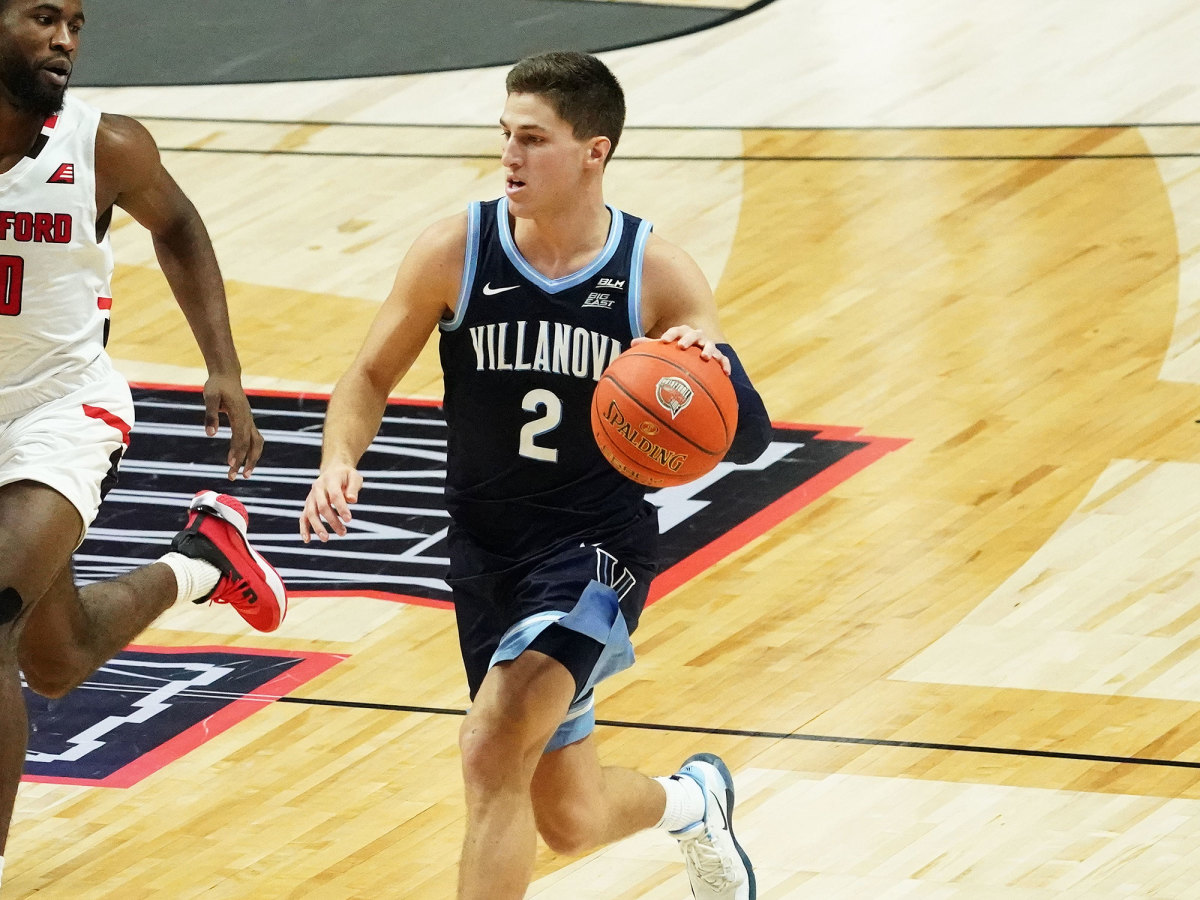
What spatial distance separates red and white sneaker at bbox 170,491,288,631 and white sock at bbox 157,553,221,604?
24 millimetres

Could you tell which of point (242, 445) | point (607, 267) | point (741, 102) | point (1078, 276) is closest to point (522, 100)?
point (607, 267)

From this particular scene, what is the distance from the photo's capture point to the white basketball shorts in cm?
511

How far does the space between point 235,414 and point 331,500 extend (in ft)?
3.66

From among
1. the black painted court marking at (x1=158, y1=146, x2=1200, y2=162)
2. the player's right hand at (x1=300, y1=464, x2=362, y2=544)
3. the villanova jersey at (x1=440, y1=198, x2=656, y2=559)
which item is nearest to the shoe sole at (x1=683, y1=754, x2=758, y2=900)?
the villanova jersey at (x1=440, y1=198, x2=656, y2=559)

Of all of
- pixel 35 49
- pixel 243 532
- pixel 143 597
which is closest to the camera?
pixel 35 49

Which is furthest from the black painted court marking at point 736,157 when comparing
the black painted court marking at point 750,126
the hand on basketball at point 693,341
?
the hand on basketball at point 693,341

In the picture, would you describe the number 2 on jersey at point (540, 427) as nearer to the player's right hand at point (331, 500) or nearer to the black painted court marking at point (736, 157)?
the player's right hand at point (331, 500)

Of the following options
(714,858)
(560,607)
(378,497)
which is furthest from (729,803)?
(378,497)

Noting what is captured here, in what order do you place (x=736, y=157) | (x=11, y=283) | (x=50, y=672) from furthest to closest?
(x=736, y=157) → (x=50, y=672) → (x=11, y=283)

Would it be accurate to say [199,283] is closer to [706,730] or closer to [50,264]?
[50,264]

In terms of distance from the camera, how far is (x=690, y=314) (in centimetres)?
494

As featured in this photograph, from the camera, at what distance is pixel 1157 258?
9531mm

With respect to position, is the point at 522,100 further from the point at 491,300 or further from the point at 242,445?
the point at 242,445

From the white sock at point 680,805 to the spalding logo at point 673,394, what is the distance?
983 mm
